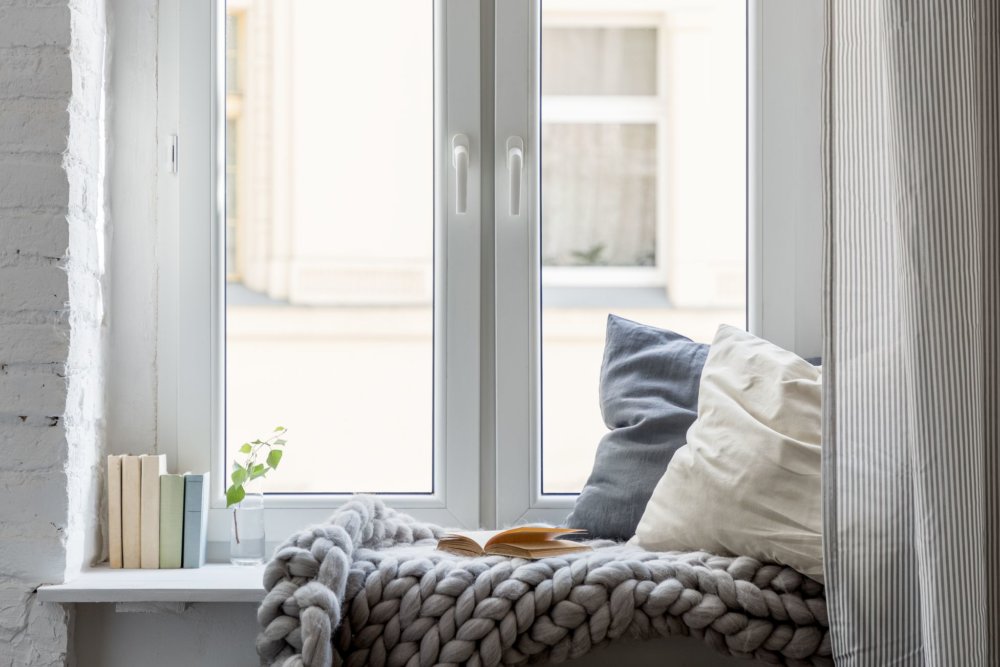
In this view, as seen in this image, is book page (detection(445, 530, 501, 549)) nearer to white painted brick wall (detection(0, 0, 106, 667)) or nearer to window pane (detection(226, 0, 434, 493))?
window pane (detection(226, 0, 434, 493))

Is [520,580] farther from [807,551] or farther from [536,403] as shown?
[536,403]

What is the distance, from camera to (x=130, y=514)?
165cm

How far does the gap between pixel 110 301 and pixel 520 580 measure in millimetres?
989

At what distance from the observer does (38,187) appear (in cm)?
151

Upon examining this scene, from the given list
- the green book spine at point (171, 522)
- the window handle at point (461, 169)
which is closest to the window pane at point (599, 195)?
the window handle at point (461, 169)

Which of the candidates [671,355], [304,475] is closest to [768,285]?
[671,355]

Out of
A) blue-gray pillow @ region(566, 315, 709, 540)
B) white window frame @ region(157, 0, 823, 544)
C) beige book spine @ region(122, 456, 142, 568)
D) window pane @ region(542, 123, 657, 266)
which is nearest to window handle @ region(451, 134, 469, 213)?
white window frame @ region(157, 0, 823, 544)

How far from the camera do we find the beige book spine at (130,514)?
1.64 m

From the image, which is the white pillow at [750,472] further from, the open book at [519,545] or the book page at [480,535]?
the book page at [480,535]

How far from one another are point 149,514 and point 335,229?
2.10ft

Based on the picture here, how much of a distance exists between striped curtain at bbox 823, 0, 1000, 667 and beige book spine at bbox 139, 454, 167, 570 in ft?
3.79

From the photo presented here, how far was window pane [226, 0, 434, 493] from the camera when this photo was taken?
1802 millimetres

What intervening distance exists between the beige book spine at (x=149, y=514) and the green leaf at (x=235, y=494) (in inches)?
5.1

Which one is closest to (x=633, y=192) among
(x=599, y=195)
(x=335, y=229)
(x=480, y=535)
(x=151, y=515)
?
(x=599, y=195)
